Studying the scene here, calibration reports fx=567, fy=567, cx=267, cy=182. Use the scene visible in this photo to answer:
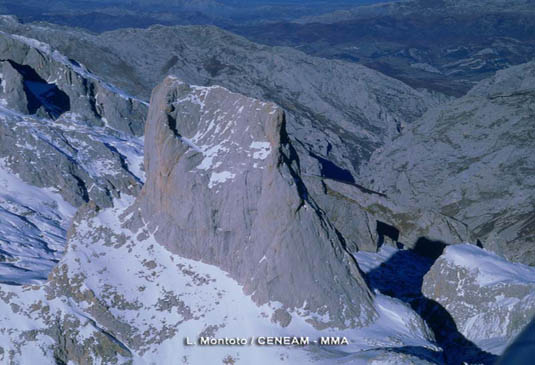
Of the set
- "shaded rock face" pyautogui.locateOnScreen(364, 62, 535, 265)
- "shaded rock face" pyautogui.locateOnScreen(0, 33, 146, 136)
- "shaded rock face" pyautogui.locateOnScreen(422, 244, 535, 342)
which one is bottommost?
"shaded rock face" pyautogui.locateOnScreen(364, 62, 535, 265)

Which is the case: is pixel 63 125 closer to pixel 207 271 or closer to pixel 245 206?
pixel 207 271

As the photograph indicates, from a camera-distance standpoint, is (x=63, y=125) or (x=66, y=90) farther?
(x=66, y=90)

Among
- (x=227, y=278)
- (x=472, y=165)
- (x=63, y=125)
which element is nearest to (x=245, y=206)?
(x=227, y=278)

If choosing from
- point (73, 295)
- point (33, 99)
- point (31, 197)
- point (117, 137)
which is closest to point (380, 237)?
point (73, 295)

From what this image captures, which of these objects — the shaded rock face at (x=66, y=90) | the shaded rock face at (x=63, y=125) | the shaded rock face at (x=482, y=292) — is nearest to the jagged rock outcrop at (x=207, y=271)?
the shaded rock face at (x=482, y=292)

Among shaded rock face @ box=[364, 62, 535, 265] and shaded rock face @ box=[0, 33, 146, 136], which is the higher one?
shaded rock face @ box=[0, 33, 146, 136]

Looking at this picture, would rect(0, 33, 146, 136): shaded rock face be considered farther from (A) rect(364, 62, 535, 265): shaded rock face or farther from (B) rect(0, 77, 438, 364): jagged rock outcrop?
(B) rect(0, 77, 438, 364): jagged rock outcrop

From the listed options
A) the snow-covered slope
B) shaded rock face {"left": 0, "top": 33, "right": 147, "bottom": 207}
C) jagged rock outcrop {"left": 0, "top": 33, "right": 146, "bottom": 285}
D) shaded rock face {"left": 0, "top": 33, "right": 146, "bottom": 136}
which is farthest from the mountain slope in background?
shaded rock face {"left": 0, "top": 33, "right": 146, "bottom": 136}
